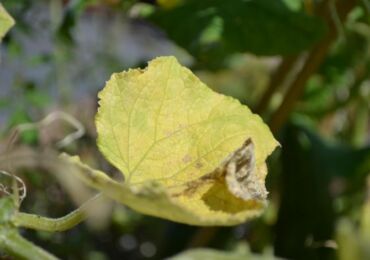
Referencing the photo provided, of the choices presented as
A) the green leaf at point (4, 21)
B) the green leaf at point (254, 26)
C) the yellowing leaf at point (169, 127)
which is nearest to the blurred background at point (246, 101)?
the green leaf at point (254, 26)

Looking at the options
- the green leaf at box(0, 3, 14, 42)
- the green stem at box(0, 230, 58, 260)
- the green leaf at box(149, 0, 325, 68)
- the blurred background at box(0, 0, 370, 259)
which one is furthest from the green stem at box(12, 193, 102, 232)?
the green leaf at box(149, 0, 325, 68)

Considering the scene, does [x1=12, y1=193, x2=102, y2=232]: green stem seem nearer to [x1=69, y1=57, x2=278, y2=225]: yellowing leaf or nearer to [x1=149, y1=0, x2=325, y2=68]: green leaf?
[x1=69, y1=57, x2=278, y2=225]: yellowing leaf

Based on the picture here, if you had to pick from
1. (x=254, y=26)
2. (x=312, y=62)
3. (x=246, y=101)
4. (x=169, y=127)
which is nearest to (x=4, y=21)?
(x=169, y=127)

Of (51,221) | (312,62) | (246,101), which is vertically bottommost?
(246,101)

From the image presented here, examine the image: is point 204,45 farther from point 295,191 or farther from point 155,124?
point 155,124

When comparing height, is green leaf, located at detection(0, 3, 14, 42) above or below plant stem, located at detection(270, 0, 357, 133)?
above

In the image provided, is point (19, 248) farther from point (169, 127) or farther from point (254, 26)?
point (254, 26)

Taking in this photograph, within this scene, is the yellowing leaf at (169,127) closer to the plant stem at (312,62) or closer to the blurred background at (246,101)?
the blurred background at (246,101)
